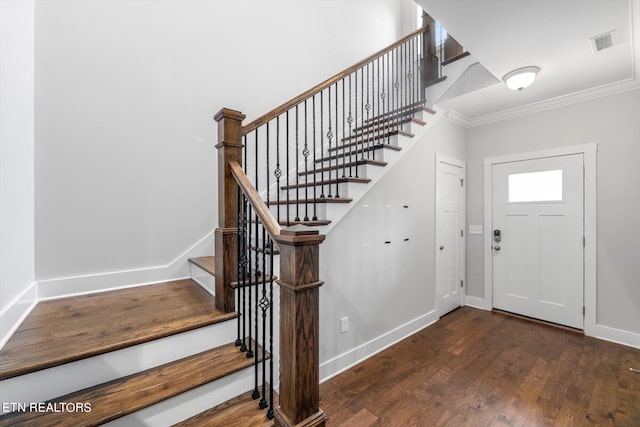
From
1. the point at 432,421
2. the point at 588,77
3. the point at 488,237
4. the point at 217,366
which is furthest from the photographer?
the point at 488,237

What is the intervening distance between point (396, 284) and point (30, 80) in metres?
3.34

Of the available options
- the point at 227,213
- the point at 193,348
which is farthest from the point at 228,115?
the point at 193,348

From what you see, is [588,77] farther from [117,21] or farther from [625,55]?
[117,21]

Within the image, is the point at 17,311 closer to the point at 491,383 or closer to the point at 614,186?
the point at 491,383

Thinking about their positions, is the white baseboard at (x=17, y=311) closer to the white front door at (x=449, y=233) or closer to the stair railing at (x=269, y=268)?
the stair railing at (x=269, y=268)

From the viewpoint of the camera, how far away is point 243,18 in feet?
9.13

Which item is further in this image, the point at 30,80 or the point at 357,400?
the point at 357,400

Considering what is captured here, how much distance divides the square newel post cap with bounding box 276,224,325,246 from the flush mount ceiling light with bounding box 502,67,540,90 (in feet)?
8.53

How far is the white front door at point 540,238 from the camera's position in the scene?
10.2 ft

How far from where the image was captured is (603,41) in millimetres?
2061

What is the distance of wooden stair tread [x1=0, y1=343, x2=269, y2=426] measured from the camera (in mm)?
1063

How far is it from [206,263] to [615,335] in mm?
4097

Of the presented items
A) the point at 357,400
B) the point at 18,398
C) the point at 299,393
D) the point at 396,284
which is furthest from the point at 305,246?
the point at 396,284

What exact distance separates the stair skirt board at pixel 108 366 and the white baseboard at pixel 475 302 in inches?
140
